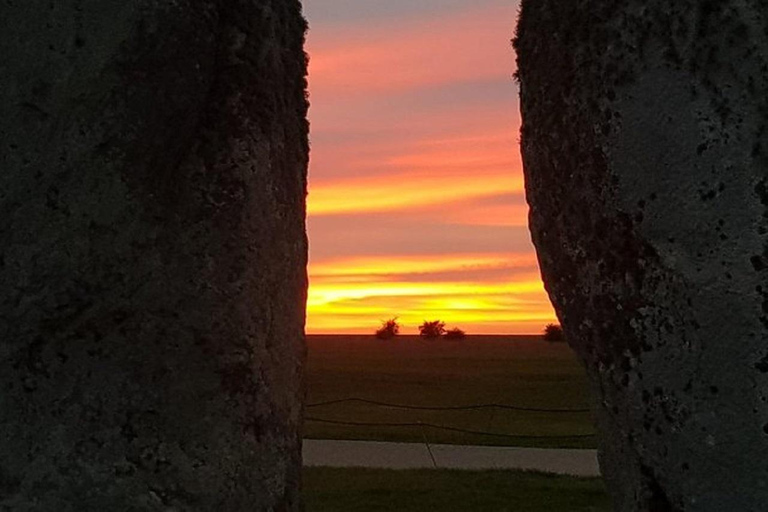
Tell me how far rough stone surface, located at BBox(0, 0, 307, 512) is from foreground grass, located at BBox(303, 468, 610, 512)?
4966 mm

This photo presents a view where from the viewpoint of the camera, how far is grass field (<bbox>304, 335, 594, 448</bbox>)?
15031mm

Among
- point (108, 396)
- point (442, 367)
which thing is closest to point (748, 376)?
point (108, 396)

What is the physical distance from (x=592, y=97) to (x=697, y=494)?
1479 mm

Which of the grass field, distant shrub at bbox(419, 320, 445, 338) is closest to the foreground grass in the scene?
the grass field

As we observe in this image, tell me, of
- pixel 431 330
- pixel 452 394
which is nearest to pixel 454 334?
pixel 431 330

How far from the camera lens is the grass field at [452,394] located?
1503cm

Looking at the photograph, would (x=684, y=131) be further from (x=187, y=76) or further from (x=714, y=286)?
(x=187, y=76)

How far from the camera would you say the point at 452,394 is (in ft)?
78.2

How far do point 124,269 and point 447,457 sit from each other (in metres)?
8.54

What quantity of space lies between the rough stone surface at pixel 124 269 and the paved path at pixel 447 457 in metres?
7.25

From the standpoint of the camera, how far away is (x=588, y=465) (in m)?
11.9

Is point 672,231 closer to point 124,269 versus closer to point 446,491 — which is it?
point 124,269

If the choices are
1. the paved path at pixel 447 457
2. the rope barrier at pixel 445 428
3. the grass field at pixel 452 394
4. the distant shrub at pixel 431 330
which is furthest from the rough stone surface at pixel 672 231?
the distant shrub at pixel 431 330

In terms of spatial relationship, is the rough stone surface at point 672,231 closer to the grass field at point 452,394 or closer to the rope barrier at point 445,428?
the grass field at point 452,394
